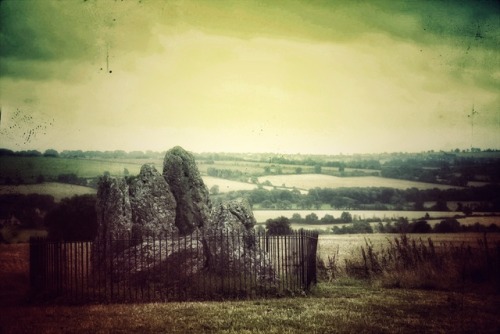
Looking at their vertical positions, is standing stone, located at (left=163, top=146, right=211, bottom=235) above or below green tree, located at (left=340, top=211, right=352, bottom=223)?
above

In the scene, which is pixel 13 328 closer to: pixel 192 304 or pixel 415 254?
pixel 192 304

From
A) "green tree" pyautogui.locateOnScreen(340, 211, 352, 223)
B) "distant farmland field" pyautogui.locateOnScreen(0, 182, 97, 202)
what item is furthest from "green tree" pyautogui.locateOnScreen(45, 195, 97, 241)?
"green tree" pyautogui.locateOnScreen(340, 211, 352, 223)

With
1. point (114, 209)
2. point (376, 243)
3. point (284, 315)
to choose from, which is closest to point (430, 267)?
point (284, 315)

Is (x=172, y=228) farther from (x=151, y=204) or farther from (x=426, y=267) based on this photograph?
(x=426, y=267)

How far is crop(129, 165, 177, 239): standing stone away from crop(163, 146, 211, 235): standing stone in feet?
3.48

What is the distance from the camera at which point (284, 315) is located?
1401 centimetres

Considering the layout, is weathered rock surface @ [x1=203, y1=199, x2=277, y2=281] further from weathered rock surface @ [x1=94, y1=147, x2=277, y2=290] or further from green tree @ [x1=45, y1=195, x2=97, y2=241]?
green tree @ [x1=45, y1=195, x2=97, y2=241]

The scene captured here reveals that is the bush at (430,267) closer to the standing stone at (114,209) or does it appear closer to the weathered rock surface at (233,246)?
the weathered rock surface at (233,246)

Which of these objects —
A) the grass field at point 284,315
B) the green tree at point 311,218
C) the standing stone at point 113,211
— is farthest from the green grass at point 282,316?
the green tree at point 311,218

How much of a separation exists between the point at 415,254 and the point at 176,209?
34.1 ft

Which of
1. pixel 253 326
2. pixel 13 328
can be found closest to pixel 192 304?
pixel 253 326

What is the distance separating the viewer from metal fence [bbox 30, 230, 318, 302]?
1680 centimetres

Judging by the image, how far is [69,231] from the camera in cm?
3816

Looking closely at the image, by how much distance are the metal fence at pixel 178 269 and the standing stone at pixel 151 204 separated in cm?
181
